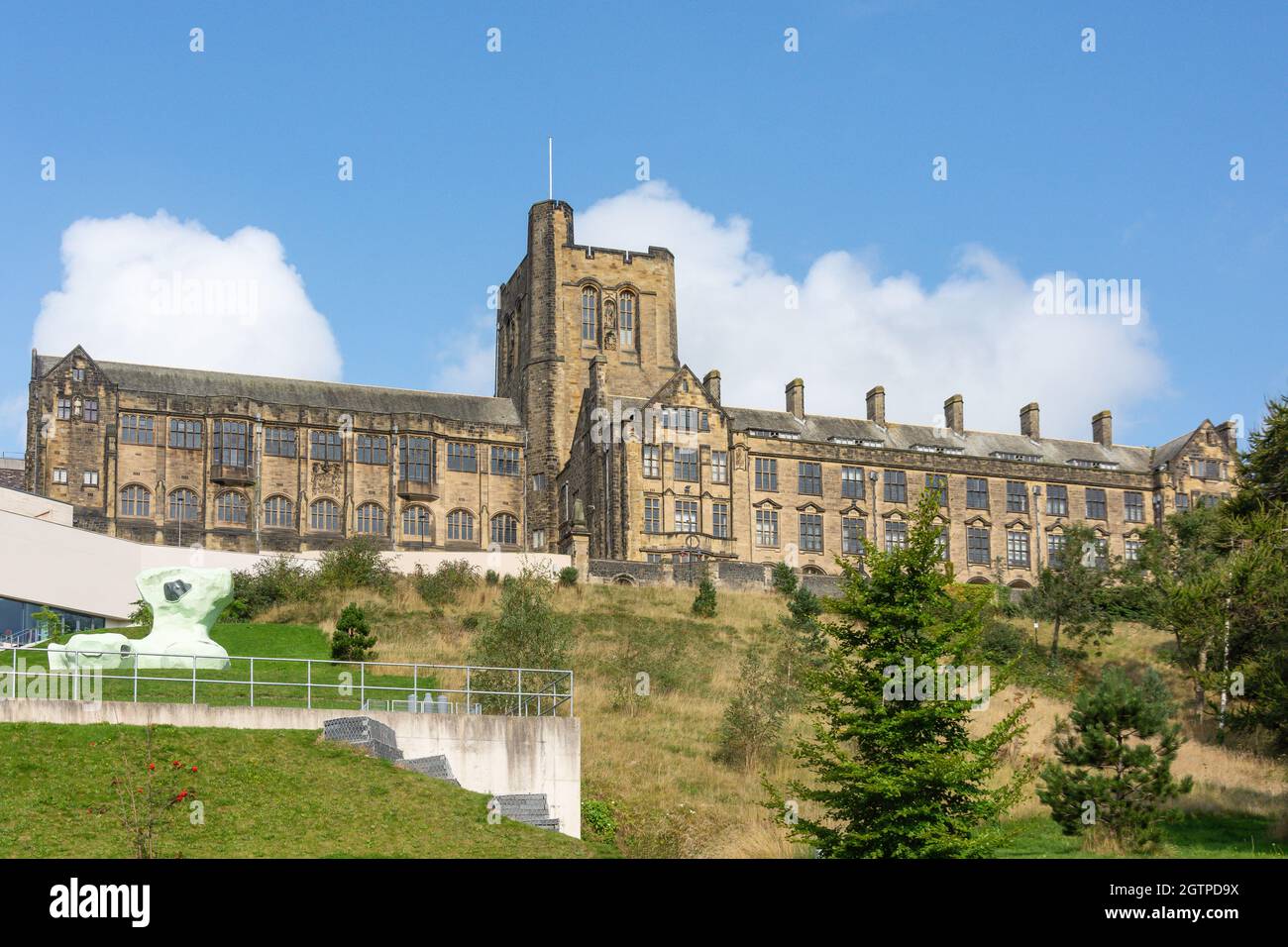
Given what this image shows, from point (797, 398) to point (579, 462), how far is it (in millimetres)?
12961

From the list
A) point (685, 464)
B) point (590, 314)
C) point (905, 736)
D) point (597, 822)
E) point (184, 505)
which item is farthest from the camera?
point (590, 314)

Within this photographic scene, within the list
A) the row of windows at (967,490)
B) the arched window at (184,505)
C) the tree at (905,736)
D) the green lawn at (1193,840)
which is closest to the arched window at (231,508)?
the arched window at (184,505)

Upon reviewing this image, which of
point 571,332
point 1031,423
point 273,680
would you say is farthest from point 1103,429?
point 273,680

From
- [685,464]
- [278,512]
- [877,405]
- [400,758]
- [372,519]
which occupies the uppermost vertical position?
[877,405]

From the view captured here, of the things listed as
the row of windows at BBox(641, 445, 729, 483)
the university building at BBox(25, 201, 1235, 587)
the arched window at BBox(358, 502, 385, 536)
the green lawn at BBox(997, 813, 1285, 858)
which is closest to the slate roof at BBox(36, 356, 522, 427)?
the university building at BBox(25, 201, 1235, 587)

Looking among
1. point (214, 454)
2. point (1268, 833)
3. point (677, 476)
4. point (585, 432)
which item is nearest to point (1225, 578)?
point (1268, 833)

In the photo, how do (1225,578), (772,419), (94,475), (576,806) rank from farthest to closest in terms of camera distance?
(772,419)
(94,475)
(1225,578)
(576,806)

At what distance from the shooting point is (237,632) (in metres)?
48.7

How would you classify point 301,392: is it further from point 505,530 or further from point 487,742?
point 487,742

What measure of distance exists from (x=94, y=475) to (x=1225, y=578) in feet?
167

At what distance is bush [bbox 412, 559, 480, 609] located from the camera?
5850 cm

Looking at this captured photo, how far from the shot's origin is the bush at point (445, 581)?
5850 cm

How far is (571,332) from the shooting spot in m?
77.0
